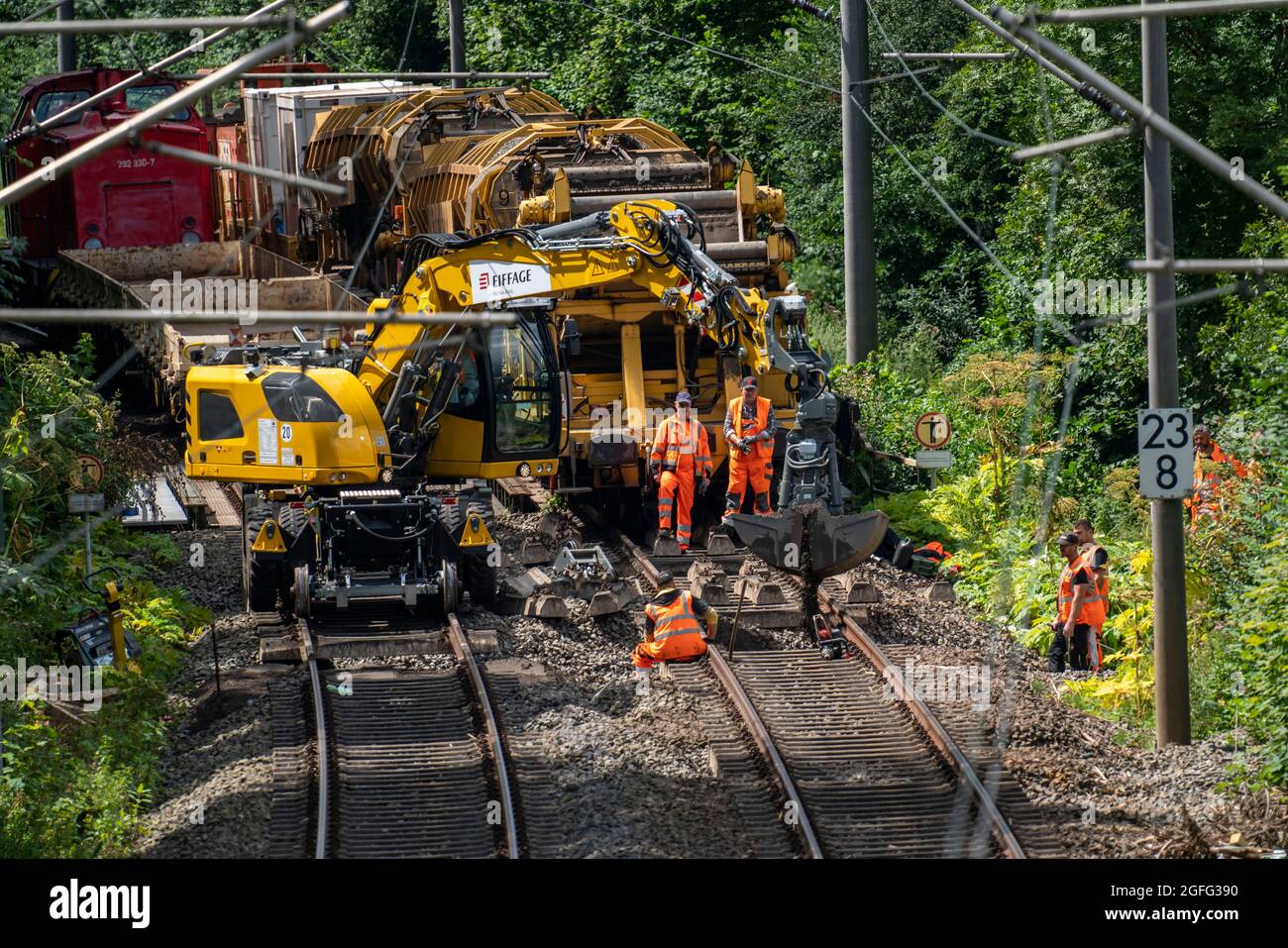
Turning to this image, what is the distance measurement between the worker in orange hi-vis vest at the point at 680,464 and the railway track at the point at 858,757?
312 centimetres

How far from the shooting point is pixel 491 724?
1508 cm

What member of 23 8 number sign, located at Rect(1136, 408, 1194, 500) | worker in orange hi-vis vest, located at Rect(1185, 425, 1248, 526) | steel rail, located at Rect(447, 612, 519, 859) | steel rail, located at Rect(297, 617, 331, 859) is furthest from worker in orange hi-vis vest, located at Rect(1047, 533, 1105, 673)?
steel rail, located at Rect(297, 617, 331, 859)

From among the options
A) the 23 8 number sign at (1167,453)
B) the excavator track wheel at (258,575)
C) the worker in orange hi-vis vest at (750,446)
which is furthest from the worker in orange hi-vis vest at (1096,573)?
the excavator track wheel at (258,575)

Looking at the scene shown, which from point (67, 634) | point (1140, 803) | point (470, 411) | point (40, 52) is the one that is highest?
point (40, 52)

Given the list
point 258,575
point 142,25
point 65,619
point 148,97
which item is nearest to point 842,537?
point 258,575

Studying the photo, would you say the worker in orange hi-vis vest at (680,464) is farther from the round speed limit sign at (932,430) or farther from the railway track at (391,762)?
the railway track at (391,762)

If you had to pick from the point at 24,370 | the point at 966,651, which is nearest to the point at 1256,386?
the point at 966,651

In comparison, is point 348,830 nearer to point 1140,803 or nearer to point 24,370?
point 1140,803

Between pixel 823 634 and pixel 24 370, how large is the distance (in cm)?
911

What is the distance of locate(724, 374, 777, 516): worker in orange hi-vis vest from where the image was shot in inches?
795

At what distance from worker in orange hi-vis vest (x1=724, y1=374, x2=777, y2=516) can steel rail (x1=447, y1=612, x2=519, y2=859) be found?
3683 mm

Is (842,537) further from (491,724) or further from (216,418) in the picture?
(216,418)
